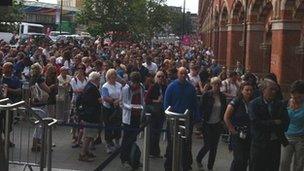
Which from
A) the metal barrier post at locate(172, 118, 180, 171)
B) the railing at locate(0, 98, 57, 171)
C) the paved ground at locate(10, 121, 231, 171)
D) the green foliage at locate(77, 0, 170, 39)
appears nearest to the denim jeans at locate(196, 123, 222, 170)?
the paved ground at locate(10, 121, 231, 171)

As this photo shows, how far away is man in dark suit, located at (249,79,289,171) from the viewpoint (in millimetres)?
8680

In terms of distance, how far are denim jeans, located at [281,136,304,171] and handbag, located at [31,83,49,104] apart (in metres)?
5.27

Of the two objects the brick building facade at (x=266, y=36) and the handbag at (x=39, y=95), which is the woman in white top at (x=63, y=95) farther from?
the brick building facade at (x=266, y=36)

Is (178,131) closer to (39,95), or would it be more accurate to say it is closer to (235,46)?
(39,95)

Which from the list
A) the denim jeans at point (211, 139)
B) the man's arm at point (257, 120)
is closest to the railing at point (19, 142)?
the man's arm at point (257, 120)

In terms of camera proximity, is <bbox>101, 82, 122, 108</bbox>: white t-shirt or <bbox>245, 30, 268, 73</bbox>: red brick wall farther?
<bbox>245, 30, 268, 73</bbox>: red brick wall

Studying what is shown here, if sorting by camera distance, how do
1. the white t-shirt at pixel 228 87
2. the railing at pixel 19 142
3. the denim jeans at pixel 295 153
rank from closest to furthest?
the railing at pixel 19 142, the denim jeans at pixel 295 153, the white t-shirt at pixel 228 87

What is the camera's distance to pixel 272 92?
28.4ft

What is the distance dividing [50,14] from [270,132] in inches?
4126

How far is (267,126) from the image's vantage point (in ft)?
28.5

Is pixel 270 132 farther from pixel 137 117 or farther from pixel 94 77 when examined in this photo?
pixel 94 77

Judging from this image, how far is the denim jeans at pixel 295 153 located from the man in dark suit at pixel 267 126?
2.48ft

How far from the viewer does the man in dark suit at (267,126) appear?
28.5ft

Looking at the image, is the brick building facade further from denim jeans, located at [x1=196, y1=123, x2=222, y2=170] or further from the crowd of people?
denim jeans, located at [x1=196, y1=123, x2=222, y2=170]
